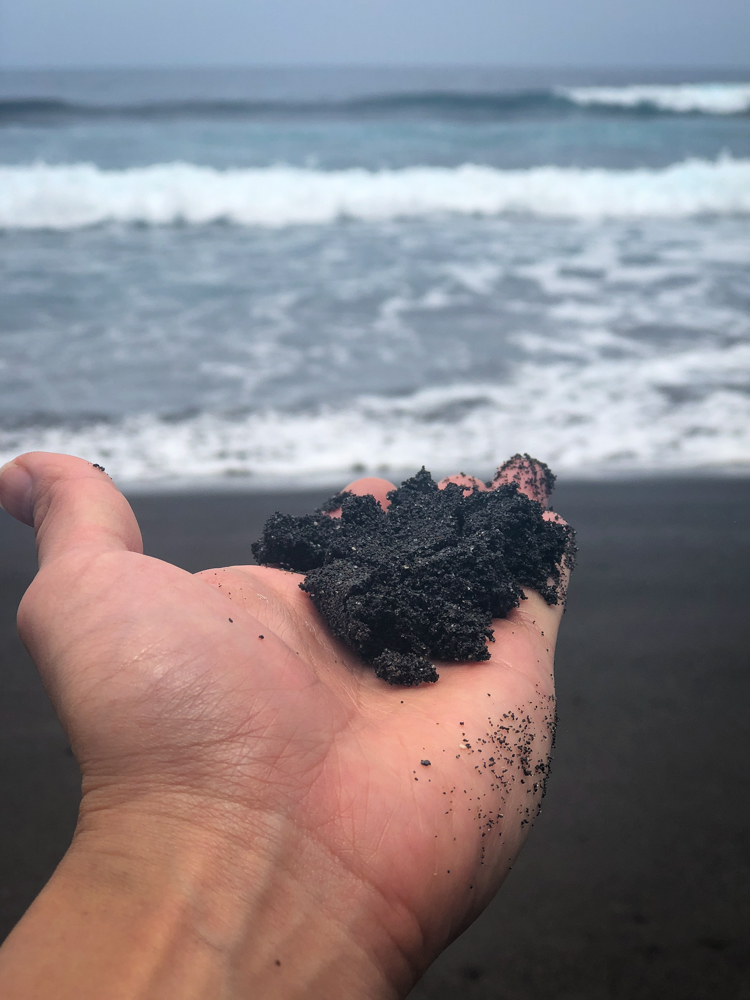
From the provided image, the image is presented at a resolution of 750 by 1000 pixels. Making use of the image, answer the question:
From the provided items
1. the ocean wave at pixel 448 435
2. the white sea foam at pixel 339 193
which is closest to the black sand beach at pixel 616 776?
the ocean wave at pixel 448 435

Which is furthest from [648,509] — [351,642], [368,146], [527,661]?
[368,146]

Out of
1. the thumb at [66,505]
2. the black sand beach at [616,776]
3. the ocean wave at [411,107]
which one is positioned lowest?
the black sand beach at [616,776]

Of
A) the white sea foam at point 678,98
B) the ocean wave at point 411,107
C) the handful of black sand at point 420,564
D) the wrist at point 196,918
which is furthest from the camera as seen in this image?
the white sea foam at point 678,98

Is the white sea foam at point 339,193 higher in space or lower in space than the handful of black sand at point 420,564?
Answer: higher

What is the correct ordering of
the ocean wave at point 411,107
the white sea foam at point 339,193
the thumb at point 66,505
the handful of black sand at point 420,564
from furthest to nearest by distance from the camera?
the ocean wave at point 411,107, the white sea foam at point 339,193, the handful of black sand at point 420,564, the thumb at point 66,505

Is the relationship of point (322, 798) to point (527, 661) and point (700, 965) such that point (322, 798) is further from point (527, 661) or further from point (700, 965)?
point (700, 965)

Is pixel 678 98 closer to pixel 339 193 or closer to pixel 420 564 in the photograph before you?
pixel 339 193

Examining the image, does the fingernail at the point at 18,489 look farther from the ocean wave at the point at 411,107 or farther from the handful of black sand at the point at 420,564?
the ocean wave at the point at 411,107

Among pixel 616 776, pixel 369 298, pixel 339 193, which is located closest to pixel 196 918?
pixel 616 776
